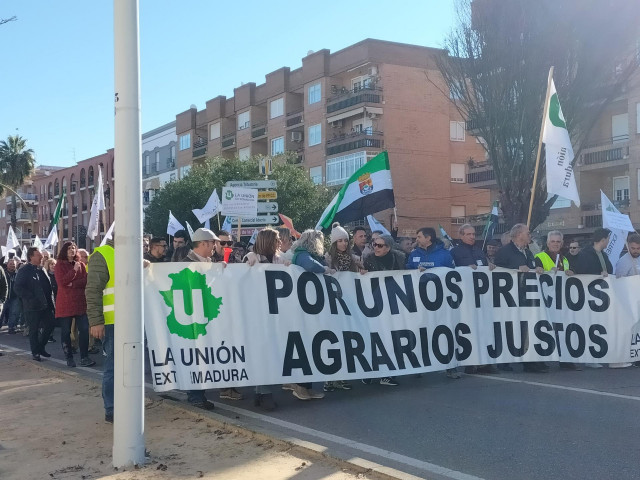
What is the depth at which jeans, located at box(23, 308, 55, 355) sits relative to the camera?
11445 millimetres

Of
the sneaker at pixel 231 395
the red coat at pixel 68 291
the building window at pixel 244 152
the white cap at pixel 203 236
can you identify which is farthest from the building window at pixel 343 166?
the white cap at pixel 203 236

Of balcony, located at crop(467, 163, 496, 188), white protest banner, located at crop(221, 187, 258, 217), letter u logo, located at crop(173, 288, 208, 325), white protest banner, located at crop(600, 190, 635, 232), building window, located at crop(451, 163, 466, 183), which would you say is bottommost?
letter u logo, located at crop(173, 288, 208, 325)

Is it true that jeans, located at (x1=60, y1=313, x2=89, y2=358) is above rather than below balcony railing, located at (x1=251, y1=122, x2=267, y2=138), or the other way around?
below

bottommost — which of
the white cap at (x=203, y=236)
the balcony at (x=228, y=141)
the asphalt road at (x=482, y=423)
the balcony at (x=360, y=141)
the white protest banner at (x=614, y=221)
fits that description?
the asphalt road at (x=482, y=423)

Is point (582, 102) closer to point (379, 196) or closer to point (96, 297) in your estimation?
point (379, 196)

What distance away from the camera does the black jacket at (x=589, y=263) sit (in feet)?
33.2

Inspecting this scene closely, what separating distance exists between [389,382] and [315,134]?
44.8 meters

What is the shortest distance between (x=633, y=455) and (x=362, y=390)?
337 centimetres

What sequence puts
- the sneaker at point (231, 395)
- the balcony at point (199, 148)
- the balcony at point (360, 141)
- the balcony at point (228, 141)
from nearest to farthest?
the sneaker at point (231, 395)
the balcony at point (360, 141)
the balcony at point (228, 141)
the balcony at point (199, 148)

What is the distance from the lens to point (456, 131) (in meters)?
51.2

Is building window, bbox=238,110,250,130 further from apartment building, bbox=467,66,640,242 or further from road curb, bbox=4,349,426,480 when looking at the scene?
road curb, bbox=4,349,426,480

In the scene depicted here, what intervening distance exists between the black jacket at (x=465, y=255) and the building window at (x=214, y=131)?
56.1m

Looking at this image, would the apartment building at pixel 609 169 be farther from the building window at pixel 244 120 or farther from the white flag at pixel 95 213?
the building window at pixel 244 120

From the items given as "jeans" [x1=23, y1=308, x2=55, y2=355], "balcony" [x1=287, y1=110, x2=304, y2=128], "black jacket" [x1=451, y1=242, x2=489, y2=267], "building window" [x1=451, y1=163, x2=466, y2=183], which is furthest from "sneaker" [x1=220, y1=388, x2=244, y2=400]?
"balcony" [x1=287, y1=110, x2=304, y2=128]
